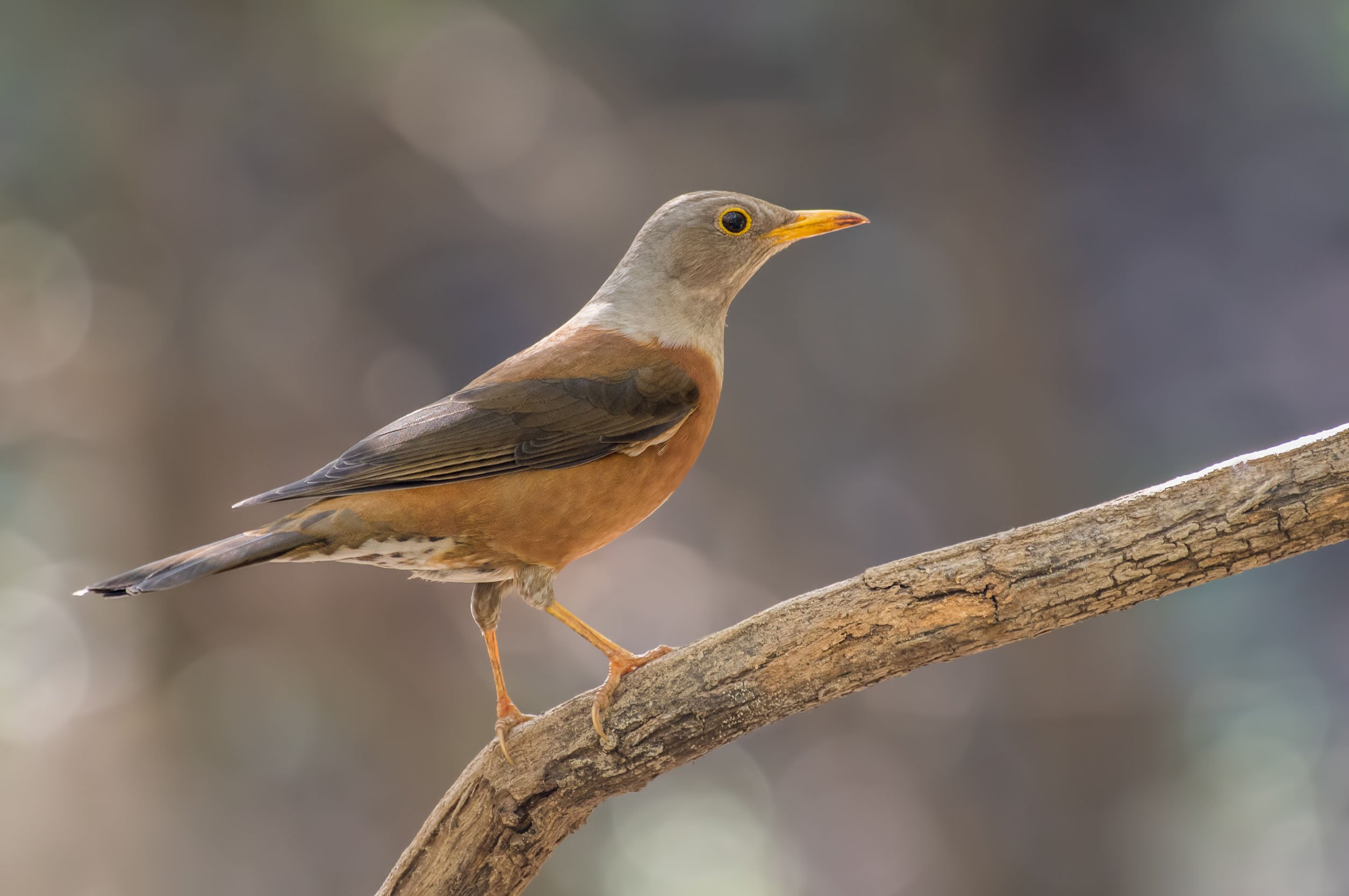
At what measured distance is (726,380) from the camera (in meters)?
8.09

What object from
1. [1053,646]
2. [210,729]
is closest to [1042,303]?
[1053,646]

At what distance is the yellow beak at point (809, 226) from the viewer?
13.0ft

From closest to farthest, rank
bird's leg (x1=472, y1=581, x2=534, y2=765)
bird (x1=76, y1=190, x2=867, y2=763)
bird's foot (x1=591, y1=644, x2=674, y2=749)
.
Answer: bird's foot (x1=591, y1=644, x2=674, y2=749)
bird (x1=76, y1=190, x2=867, y2=763)
bird's leg (x1=472, y1=581, x2=534, y2=765)

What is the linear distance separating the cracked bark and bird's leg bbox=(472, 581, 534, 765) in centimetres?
12

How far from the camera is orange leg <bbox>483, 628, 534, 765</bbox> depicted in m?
3.41

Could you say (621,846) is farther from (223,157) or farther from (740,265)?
(223,157)

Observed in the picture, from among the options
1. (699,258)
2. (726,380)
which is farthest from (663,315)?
(726,380)

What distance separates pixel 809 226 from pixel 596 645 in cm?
169

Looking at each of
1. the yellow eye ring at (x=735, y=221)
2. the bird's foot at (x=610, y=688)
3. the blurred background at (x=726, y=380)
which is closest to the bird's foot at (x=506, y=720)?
the bird's foot at (x=610, y=688)

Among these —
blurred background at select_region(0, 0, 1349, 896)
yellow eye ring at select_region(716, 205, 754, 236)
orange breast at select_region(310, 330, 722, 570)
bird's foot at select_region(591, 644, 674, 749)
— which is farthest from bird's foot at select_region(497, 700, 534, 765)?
blurred background at select_region(0, 0, 1349, 896)

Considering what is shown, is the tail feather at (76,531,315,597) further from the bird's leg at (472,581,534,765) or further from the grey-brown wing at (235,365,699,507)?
the bird's leg at (472,581,534,765)

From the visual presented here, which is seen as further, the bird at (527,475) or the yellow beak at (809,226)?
the yellow beak at (809,226)

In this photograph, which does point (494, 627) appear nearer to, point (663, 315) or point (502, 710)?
point (502, 710)

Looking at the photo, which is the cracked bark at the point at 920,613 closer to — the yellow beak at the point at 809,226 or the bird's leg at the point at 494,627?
the bird's leg at the point at 494,627
